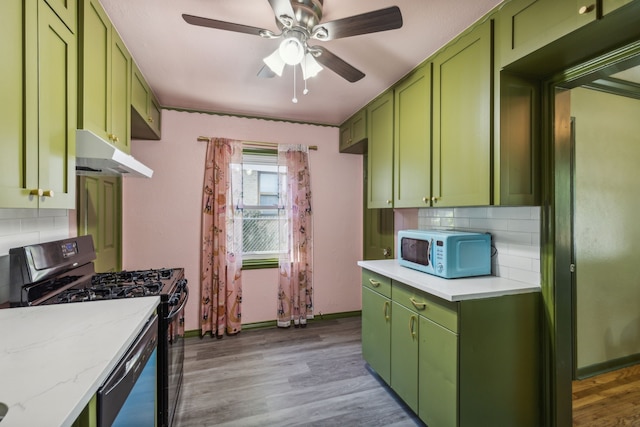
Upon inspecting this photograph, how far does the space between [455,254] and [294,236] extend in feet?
6.05

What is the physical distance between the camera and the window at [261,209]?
3.22m

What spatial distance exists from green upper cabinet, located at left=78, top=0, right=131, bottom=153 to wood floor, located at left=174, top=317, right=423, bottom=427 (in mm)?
1867

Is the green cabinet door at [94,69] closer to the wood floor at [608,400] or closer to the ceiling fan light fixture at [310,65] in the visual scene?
the ceiling fan light fixture at [310,65]

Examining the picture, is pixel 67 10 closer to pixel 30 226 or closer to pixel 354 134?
pixel 30 226

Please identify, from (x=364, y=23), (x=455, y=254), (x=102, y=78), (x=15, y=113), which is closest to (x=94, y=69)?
(x=102, y=78)

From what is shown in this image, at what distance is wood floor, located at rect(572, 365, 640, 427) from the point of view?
68.6 inches

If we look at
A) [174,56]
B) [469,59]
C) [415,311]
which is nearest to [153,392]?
[415,311]

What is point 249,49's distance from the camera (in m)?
1.85

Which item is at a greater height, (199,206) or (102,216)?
(199,206)

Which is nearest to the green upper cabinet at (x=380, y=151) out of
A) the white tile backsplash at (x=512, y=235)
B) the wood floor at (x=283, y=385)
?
the white tile backsplash at (x=512, y=235)

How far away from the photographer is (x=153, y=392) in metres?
1.32

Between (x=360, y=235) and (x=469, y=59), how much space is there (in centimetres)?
229

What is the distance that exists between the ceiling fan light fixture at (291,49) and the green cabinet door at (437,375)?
1662mm

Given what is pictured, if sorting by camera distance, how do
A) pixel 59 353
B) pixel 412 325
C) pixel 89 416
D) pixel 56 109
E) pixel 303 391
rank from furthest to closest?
pixel 303 391 → pixel 412 325 → pixel 56 109 → pixel 59 353 → pixel 89 416
